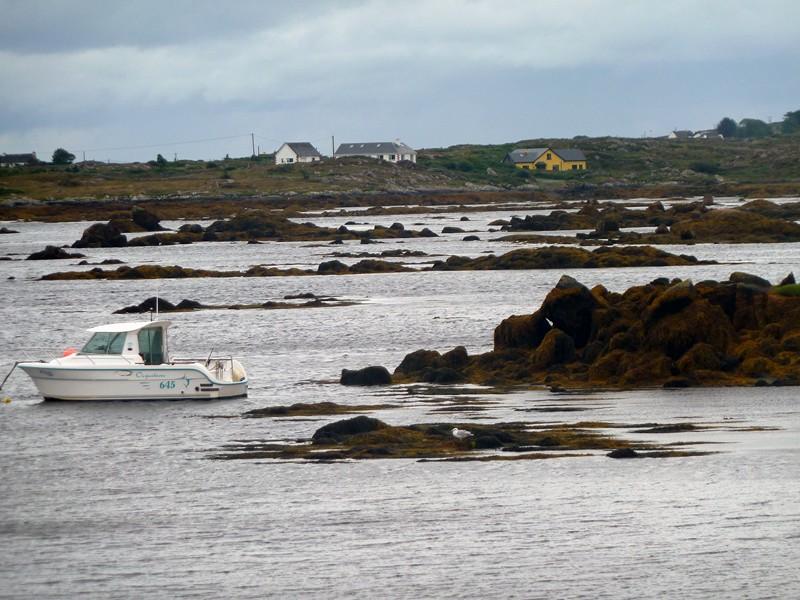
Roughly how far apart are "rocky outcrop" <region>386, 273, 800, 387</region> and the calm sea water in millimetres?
1757

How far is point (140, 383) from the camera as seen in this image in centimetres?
3603

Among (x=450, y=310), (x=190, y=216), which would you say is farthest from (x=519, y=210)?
(x=450, y=310)

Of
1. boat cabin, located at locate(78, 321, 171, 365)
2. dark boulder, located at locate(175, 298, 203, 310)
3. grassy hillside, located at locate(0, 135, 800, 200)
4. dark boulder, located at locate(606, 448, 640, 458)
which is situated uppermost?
grassy hillside, located at locate(0, 135, 800, 200)

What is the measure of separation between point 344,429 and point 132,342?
930 centimetres

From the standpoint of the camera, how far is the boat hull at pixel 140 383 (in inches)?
1415

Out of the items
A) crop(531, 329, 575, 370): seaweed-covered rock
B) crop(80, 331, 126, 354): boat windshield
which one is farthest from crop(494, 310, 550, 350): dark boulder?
crop(80, 331, 126, 354): boat windshield

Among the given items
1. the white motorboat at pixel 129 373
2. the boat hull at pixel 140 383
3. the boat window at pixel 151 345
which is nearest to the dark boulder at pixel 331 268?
the boat window at pixel 151 345

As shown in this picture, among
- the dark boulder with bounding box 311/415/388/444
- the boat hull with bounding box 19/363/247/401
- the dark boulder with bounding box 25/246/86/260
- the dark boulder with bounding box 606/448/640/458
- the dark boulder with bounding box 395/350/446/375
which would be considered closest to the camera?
the dark boulder with bounding box 606/448/640/458

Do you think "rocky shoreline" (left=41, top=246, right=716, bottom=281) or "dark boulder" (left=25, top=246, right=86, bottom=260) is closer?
"rocky shoreline" (left=41, top=246, right=716, bottom=281)

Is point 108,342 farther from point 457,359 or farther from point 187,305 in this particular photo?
point 187,305

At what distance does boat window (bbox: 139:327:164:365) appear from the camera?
36469 mm

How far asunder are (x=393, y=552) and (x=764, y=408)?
1280 cm

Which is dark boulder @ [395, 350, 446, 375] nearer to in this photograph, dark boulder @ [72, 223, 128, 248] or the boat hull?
the boat hull

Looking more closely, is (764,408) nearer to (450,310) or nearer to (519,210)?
(450,310)
